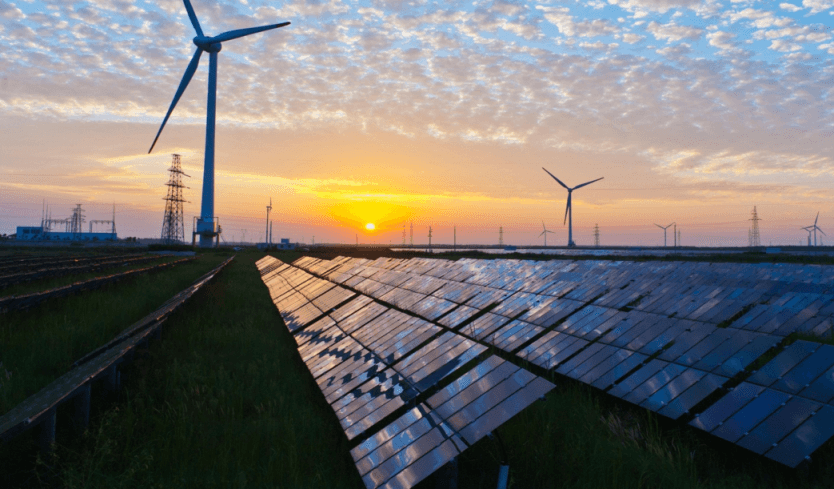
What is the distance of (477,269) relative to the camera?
2233 centimetres

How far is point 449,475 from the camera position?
4461mm

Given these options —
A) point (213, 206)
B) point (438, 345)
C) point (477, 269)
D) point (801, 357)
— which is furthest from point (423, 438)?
point (213, 206)

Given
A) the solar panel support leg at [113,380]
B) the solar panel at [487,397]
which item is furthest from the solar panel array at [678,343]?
the solar panel support leg at [113,380]

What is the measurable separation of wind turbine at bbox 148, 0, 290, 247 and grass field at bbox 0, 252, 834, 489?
199ft

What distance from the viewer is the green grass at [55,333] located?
25.9 feet

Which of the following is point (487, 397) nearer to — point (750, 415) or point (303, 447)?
→ point (303, 447)

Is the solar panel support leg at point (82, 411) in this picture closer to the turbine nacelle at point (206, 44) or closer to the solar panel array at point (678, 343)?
the solar panel array at point (678, 343)

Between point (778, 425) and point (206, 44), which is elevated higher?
point (206, 44)

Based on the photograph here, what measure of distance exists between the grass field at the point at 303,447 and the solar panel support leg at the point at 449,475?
44 centimetres

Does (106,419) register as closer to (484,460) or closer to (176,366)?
(176,366)

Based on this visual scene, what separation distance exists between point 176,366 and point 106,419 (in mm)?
2308

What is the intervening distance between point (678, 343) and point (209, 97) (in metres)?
80.6

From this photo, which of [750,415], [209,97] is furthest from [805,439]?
[209,97]

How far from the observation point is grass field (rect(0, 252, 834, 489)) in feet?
16.7
